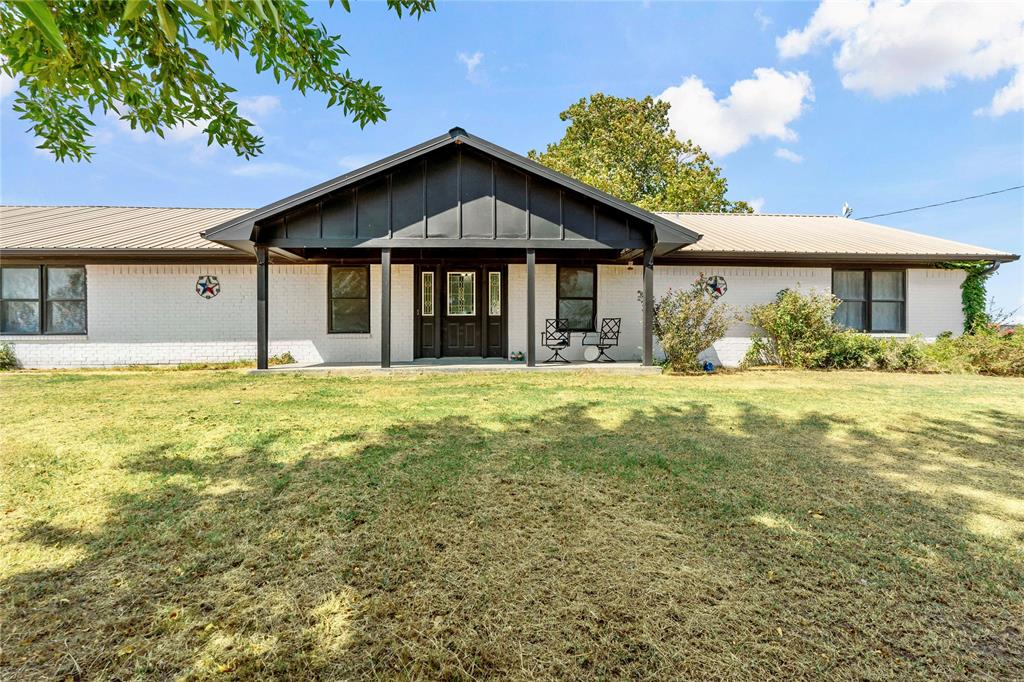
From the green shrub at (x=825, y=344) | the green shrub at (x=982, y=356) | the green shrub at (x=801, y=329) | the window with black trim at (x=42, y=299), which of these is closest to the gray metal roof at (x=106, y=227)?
the window with black trim at (x=42, y=299)

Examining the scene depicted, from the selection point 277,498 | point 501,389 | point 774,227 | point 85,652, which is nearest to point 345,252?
point 501,389

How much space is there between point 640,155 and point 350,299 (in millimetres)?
26272

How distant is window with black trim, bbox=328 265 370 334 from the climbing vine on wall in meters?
→ 15.6

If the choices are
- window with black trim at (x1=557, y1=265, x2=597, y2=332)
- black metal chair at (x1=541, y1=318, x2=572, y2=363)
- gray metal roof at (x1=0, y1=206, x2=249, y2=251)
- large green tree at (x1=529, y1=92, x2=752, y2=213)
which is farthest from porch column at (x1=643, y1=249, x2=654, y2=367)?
large green tree at (x1=529, y1=92, x2=752, y2=213)

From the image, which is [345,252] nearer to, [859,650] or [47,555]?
[47,555]

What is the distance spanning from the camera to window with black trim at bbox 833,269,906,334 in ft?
39.4

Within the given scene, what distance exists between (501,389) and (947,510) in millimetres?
5373

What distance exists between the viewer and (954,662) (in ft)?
5.64

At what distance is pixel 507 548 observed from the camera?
252 cm

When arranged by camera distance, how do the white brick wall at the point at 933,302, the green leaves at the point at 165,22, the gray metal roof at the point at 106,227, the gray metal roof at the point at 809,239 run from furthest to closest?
the white brick wall at the point at 933,302 → the gray metal roof at the point at 809,239 → the gray metal roof at the point at 106,227 → the green leaves at the point at 165,22

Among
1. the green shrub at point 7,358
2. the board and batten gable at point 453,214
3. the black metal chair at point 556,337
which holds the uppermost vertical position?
the board and batten gable at point 453,214

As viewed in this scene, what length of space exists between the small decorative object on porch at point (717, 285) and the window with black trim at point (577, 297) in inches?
119

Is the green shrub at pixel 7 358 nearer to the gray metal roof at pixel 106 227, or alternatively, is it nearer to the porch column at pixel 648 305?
the gray metal roof at pixel 106 227

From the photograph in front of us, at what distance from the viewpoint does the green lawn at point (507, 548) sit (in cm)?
177
